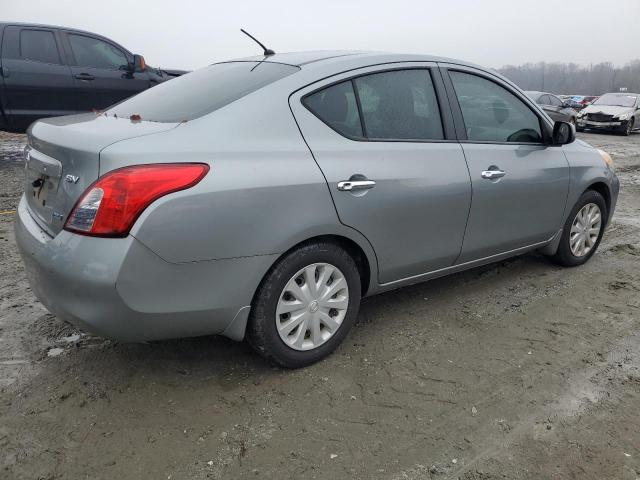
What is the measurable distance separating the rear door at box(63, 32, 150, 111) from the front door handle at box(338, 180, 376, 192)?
262 inches

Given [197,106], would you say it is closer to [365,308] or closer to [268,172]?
[268,172]

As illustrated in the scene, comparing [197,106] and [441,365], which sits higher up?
[197,106]

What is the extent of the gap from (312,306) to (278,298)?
224 millimetres

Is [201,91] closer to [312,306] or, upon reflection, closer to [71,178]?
[71,178]

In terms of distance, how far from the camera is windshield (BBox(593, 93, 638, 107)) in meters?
19.4

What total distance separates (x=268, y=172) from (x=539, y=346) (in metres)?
1.85

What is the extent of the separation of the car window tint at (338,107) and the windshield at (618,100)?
19.8m

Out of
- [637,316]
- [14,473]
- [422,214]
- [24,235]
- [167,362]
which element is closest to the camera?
[14,473]

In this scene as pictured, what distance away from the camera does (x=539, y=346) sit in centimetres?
309

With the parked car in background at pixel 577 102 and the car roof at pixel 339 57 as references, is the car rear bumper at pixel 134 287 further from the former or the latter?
the parked car in background at pixel 577 102

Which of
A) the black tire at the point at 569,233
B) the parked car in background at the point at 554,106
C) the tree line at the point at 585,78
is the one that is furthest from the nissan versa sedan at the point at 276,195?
the tree line at the point at 585,78

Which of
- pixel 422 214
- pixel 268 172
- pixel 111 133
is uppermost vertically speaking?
pixel 111 133

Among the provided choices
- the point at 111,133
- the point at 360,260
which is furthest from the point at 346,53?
the point at 111,133

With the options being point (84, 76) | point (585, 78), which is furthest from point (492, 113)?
point (585, 78)
